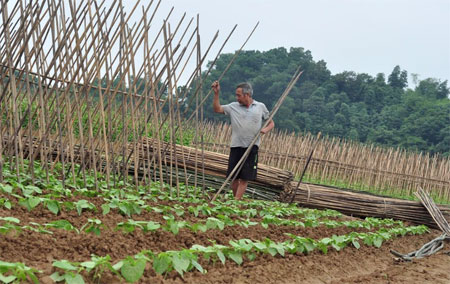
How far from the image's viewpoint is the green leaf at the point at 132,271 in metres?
1.97

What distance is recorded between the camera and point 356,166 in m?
13.3

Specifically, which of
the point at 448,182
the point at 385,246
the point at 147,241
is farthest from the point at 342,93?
the point at 147,241

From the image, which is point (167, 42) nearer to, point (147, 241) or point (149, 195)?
point (149, 195)

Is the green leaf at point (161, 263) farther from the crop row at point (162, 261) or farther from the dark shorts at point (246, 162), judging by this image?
the dark shorts at point (246, 162)

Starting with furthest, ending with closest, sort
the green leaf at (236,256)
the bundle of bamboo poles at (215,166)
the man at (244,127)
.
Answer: the bundle of bamboo poles at (215,166), the man at (244,127), the green leaf at (236,256)

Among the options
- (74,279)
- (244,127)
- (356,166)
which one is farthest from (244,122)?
(356,166)

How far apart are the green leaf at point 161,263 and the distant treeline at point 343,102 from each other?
73.9 feet

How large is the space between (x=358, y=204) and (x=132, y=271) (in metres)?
5.22

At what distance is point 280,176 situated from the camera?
671 centimetres

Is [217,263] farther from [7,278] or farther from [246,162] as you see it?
[246,162]

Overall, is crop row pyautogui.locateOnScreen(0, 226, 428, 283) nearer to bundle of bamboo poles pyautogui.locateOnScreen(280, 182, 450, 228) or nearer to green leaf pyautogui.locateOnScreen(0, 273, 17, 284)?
green leaf pyautogui.locateOnScreen(0, 273, 17, 284)

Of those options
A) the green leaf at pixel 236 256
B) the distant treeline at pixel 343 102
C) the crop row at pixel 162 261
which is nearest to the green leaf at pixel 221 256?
the crop row at pixel 162 261

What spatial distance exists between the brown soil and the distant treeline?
826 inches

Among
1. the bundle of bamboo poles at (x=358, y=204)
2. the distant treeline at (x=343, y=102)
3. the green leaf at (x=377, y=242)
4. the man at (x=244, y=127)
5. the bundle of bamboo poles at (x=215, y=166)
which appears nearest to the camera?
the green leaf at (x=377, y=242)
